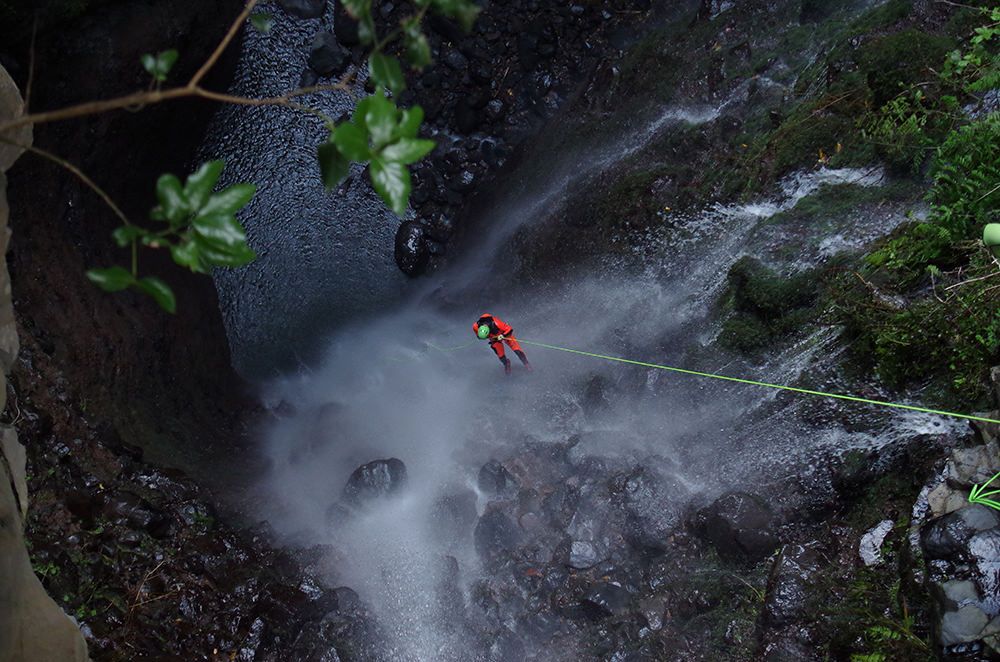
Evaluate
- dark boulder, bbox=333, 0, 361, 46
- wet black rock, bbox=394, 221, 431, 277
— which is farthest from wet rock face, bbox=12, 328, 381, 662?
dark boulder, bbox=333, 0, 361, 46

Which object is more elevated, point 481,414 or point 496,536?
point 481,414

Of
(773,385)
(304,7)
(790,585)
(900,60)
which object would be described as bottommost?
(790,585)

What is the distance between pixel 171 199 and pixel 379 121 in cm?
67

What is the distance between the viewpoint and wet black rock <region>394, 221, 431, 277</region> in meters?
11.0

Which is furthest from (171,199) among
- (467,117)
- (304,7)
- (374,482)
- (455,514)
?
(304,7)

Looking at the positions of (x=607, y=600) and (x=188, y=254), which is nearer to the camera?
(x=188, y=254)

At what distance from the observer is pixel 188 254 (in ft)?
6.92

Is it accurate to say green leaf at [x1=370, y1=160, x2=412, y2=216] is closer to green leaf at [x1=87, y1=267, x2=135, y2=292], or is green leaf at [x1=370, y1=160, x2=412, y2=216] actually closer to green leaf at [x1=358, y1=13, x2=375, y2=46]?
green leaf at [x1=358, y1=13, x2=375, y2=46]

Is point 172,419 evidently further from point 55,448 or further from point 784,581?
point 784,581

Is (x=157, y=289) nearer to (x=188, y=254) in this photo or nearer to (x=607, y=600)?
(x=188, y=254)

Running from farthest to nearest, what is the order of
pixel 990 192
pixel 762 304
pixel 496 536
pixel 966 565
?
pixel 496 536, pixel 762 304, pixel 990 192, pixel 966 565

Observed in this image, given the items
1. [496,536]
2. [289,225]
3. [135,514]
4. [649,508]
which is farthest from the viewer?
[289,225]

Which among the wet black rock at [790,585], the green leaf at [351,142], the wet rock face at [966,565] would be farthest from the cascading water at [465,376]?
the green leaf at [351,142]

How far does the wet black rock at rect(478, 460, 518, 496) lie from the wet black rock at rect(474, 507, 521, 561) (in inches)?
13.5
